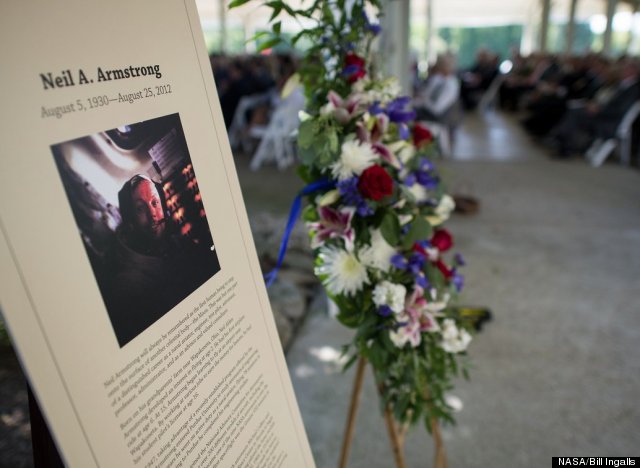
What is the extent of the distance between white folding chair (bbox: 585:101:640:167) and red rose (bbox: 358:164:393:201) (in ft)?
19.0

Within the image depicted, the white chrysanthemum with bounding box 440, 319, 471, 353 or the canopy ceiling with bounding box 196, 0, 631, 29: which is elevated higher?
the canopy ceiling with bounding box 196, 0, 631, 29

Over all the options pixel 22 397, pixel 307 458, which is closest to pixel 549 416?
pixel 307 458

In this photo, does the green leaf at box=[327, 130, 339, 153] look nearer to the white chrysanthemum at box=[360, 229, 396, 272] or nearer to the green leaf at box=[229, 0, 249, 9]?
the white chrysanthemum at box=[360, 229, 396, 272]

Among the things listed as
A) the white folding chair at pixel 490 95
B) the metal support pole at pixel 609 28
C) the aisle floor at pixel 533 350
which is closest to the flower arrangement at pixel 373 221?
the aisle floor at pixel 533 350

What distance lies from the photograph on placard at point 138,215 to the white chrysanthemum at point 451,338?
2.74 ft

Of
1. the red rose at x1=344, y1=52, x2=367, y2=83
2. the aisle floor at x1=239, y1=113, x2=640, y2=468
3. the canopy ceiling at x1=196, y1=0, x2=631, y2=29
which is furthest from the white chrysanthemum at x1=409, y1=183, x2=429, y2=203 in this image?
the canopy ceiling at x1=196, y1=0, x2=631, y2=29

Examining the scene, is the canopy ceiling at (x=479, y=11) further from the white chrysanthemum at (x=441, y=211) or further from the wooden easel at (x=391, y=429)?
the wooden easel at (x=391, y=429)

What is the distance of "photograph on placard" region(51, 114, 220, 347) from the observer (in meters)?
0.60

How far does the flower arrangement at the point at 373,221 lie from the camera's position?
4.07 feet

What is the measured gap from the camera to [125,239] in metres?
0.64

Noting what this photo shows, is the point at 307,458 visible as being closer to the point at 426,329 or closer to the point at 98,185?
the point at 426,329

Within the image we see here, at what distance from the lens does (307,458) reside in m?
1.04

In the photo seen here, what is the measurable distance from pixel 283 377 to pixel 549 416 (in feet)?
5.37

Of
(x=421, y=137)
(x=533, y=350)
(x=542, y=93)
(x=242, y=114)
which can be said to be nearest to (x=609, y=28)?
(x=542, y=93)
